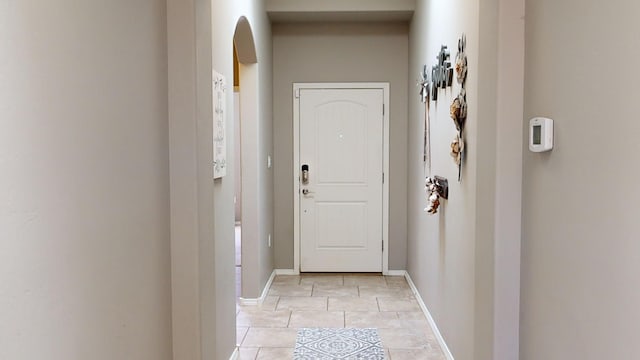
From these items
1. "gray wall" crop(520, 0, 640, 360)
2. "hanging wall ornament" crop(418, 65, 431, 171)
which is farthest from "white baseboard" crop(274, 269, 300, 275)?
"gray wall" crop(520, 0, 640, 360)

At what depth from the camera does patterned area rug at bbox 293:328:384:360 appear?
3.32 meters

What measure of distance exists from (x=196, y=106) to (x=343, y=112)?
3492 millimetres

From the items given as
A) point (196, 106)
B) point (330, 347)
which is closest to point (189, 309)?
point (196, 106)

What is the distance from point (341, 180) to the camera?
5.56m

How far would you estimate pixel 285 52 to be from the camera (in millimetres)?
5414

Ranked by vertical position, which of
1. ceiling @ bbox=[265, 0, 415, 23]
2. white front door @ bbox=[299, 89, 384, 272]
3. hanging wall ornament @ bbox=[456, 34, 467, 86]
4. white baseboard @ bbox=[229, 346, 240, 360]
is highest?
ceiling @ bbox=[265, 0, 415, 23]

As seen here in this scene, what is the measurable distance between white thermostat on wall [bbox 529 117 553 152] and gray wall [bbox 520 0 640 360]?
1.2 inches

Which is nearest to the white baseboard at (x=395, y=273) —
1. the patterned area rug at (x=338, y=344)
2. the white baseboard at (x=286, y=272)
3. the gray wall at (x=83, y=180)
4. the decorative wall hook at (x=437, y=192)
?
the white baseboard at (x=286, y=272)

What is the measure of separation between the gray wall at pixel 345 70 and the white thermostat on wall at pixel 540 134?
3.57m

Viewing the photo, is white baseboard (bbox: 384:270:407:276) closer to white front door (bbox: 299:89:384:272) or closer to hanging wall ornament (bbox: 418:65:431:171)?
white front door (bbox: 299:89:384:272)

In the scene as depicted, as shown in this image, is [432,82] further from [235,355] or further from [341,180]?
[235,355]

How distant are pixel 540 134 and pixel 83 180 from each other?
1.43 m

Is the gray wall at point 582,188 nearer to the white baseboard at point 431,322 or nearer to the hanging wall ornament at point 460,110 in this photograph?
the hanging wall ornament at point 460,110

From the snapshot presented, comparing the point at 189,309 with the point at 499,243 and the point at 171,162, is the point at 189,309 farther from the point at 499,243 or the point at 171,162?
the point at 499,243
